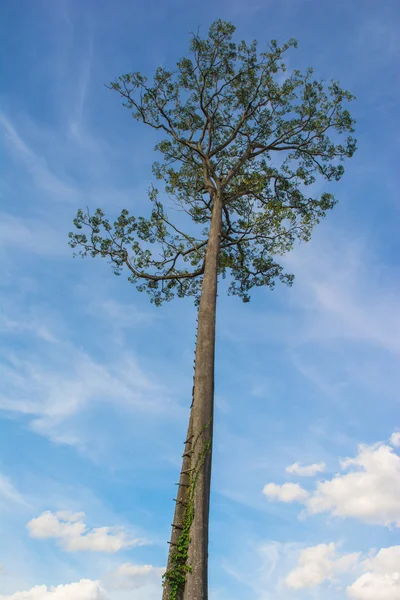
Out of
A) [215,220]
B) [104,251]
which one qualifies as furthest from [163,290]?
[215,220]

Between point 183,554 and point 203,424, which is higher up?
point 203,424

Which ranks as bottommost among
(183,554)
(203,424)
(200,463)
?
(183,554)

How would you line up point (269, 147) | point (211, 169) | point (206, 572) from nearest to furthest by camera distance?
point (206, 572) < point (211, 169) < point (269, 147)

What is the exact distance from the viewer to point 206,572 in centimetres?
727

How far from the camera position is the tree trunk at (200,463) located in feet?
23.8

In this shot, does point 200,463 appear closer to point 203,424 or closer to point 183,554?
point 203,424

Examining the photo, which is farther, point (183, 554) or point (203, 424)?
point (203, 424)

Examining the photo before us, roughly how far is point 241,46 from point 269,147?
347 cm

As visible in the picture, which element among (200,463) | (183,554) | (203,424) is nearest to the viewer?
→ (183,554)

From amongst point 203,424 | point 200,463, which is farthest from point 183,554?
point 203,424

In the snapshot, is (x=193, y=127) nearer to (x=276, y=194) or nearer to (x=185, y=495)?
(x=276, y=194)

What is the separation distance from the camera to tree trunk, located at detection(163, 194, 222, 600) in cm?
725

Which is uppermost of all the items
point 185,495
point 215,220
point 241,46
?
point 241,46

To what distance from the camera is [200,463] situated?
8.17 metres
